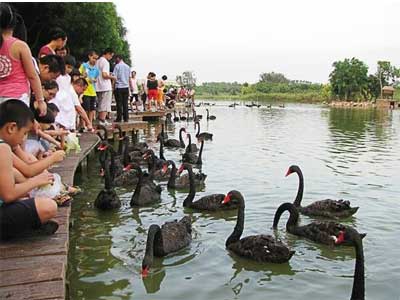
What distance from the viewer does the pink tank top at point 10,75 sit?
4020mm

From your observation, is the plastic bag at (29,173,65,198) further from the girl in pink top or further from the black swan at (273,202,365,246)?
the black swan at (273,202,365,246)

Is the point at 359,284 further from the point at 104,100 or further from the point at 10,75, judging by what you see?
the point at 104,100

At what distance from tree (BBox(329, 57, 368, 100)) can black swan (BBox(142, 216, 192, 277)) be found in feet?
180

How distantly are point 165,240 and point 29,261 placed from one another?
6.45 ft

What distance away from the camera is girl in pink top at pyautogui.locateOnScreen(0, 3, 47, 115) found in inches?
158

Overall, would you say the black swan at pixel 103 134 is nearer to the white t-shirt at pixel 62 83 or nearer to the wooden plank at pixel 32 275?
the white t-shirt at pixel 62 83

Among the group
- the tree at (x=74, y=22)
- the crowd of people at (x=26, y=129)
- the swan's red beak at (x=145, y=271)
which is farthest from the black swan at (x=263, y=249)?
the tree at (x=74, y=22)

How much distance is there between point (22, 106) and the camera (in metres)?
3.13

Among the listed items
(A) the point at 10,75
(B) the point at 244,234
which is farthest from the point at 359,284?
(A) the point at 10,75

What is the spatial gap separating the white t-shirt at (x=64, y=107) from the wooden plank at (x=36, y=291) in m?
4.21

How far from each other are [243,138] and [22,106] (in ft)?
41.3

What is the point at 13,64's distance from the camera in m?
4.08

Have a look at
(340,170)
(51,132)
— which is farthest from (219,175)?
(51,132)

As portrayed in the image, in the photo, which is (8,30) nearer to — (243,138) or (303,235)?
(303,235)
